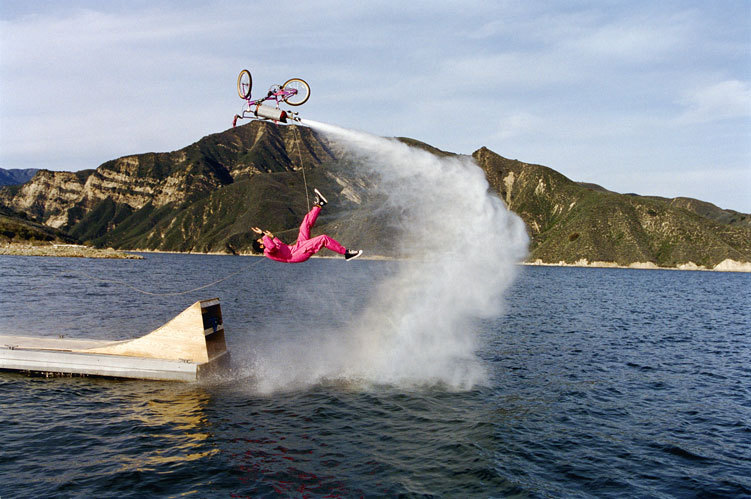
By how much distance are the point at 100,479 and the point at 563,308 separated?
180ft

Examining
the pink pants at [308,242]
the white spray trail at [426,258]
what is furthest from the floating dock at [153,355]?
the pink pants at [308,242]

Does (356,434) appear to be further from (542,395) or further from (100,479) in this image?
(542,395)

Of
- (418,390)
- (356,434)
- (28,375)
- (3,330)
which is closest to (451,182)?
(418,390)

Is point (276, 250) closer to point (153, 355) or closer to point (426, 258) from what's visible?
point (153, 355)

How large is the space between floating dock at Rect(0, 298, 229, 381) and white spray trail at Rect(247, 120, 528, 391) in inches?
126

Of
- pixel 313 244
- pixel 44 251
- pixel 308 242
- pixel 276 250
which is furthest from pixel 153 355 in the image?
pixel 44 251

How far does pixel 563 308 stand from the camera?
56938 millimetres

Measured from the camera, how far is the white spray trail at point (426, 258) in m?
23.6

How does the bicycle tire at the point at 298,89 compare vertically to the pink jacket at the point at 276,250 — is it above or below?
above

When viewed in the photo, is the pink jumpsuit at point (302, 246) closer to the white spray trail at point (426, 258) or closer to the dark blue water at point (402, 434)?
the dark blue water at point (402, 434)

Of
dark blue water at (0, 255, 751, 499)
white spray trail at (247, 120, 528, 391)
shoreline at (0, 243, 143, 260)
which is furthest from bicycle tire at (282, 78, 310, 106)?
shoreline at (0, 243, 143, 260)

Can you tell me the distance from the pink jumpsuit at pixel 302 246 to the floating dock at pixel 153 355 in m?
5.17

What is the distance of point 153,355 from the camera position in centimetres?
2122

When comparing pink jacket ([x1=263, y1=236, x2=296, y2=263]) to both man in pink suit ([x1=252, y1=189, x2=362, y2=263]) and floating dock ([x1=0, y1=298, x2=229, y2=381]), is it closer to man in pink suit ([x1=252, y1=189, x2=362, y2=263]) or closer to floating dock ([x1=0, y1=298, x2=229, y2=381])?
man in pink suit ([x1=252, y1=189, x2=362, y2=263])
